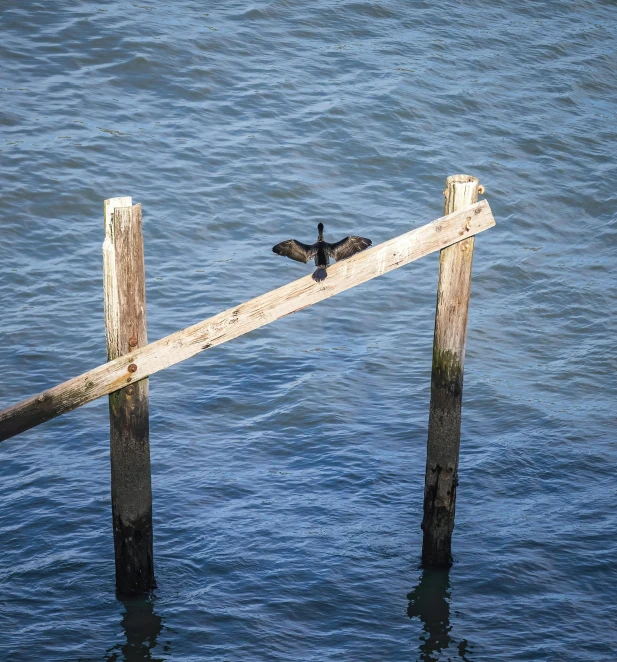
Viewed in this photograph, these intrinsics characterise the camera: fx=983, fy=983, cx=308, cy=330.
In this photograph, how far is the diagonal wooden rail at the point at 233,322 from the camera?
784 centimetres

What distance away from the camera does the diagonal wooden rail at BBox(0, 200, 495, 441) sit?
7.84m

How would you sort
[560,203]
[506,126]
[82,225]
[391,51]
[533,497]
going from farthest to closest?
[391,51] < [506,126] < [560,203] < [82,225] < [533,497]

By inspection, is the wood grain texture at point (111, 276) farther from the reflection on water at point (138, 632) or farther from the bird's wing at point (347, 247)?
the reflection on water at point (138, 632)

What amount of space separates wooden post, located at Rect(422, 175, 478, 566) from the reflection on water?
262 cm

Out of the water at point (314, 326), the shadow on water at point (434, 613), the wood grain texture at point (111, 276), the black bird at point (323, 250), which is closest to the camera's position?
the wood grain texture at point (111, 276)

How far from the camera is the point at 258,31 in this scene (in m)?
22.9

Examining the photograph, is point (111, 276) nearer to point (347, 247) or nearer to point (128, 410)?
point (128, 410)

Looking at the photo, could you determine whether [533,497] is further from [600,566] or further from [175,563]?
[175,563]

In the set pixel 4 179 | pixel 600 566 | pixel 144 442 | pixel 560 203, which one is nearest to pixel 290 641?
pixel 144 442

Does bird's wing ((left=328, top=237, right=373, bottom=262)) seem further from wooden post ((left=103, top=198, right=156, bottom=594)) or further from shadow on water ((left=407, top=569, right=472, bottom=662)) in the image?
shadow on water ((left=407, top=569, right=472, bottom=662))

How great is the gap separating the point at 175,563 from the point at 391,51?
16266 millimetres

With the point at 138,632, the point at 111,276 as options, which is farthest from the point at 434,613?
the point at 111,276

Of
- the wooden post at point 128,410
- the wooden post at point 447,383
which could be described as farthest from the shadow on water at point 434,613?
the wooden post at point 128,410

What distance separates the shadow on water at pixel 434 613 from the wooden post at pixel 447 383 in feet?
0.67
